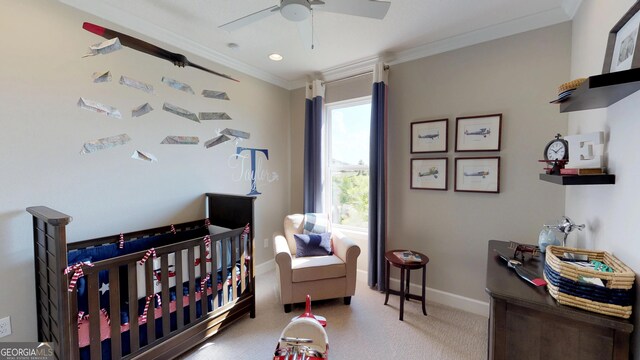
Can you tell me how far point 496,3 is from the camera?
198 centimetres

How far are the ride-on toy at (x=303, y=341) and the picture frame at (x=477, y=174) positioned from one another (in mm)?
1840

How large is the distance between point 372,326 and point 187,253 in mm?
1669

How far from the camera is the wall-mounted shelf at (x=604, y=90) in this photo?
0.90 metres

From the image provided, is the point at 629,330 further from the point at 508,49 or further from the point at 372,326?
the point at 508,49

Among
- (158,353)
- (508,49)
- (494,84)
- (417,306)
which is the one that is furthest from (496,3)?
(158,353)

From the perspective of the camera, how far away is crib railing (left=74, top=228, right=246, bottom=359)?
1494 millimetres

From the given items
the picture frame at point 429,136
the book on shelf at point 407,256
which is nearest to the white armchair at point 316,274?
the book on shelf at point 407,256

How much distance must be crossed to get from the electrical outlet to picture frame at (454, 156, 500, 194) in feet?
11.6

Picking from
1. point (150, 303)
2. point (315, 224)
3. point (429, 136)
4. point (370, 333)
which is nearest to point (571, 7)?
point (429, 136)

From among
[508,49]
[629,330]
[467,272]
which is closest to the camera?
[629,330]

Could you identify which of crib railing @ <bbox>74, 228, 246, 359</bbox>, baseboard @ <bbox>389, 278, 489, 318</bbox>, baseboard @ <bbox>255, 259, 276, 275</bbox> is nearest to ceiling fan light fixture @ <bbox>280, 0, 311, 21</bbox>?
crib railing @ <bbox>74, 228, 246, 359</bbox>

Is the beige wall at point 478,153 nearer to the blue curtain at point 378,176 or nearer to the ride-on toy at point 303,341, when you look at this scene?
the blue curtain at point 378,176

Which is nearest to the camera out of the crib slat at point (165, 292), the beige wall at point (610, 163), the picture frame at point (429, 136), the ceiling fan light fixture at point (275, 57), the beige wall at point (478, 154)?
the beige wall at point (610, 163)

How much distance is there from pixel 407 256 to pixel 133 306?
86.1 inches
